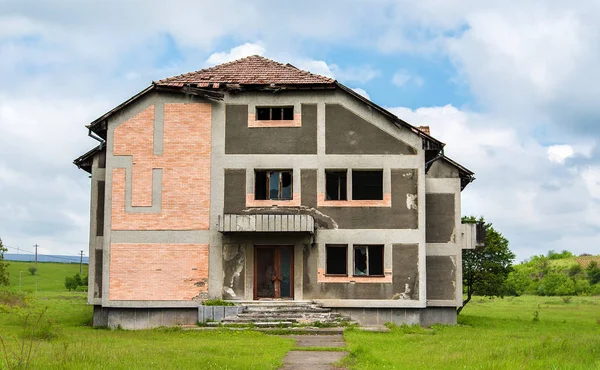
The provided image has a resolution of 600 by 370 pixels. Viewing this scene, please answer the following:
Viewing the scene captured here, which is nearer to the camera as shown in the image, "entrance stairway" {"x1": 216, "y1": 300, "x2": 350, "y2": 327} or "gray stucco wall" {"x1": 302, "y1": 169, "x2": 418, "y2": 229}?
"entrance stairway" {"x1": 216, "y1": 300, "x2": 350, "y2": 327}

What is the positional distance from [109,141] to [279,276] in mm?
8153

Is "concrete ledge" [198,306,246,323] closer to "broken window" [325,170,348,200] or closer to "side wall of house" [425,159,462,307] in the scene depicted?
"broken window" [325,170,348,200]

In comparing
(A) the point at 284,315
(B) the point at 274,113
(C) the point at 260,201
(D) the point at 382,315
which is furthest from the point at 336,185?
(A) the point at 284,315

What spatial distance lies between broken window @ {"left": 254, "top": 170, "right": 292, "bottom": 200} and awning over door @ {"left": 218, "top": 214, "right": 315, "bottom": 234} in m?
1.30

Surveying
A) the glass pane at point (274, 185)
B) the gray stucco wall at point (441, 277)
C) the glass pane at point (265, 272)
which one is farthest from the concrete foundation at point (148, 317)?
the gray stucco wall at point (441, 277)

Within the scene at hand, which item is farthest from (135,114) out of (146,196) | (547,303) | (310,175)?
(547,303)

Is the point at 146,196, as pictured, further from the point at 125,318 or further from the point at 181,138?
the point at 125,318

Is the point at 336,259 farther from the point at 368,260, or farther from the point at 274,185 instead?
the point at 274,185

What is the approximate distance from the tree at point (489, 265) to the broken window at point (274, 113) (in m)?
11.7

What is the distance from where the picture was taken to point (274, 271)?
26922 mm

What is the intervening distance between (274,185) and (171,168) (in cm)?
389

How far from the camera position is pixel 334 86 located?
2711 cm

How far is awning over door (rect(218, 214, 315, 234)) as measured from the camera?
85.1ft

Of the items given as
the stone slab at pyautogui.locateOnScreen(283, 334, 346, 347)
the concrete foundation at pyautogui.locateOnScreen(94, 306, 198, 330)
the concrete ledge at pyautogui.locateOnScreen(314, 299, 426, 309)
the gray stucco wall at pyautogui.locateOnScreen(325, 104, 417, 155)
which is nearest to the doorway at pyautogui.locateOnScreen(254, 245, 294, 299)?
the concrete ledge at pyautogui.locateOnScreen(314, 299, 426, 309)
